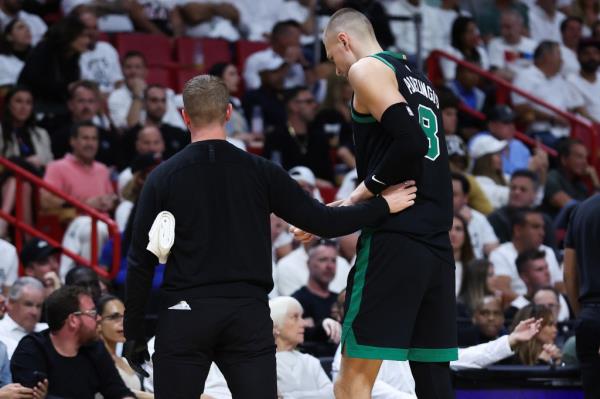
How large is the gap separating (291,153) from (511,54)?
5.78 metres

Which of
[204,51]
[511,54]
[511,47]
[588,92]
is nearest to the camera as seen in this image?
[204,51]

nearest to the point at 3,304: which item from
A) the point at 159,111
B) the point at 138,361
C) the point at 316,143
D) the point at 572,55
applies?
the point at 138,361

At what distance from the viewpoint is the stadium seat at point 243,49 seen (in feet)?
53.3

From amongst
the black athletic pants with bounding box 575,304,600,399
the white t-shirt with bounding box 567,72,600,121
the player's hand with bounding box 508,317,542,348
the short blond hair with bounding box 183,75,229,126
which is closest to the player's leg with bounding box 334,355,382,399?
the short blond hair with bounding box 183,75,229,126

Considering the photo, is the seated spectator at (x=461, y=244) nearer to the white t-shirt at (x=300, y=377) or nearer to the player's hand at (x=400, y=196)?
the white t-shirt at (x=300, y=377)

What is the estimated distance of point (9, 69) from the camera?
544 inches

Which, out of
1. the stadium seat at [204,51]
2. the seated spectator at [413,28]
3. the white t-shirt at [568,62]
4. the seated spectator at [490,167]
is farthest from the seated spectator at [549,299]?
the white t-shirt at [568,62]

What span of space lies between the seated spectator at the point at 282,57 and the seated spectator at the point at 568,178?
10.6 ft

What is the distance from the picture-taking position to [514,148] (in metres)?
15.7

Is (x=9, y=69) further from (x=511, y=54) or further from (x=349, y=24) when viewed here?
(x=349, y=24)

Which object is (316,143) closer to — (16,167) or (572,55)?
(16,167)

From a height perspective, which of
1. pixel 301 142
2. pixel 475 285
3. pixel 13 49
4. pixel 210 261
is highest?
pixel 13 49

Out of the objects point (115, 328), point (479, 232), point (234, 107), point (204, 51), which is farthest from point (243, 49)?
point (115, 328)

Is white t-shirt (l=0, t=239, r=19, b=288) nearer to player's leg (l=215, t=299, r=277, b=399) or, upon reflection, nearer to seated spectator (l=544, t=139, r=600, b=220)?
player's leg (l=215, t=299, r=277, b=399)
